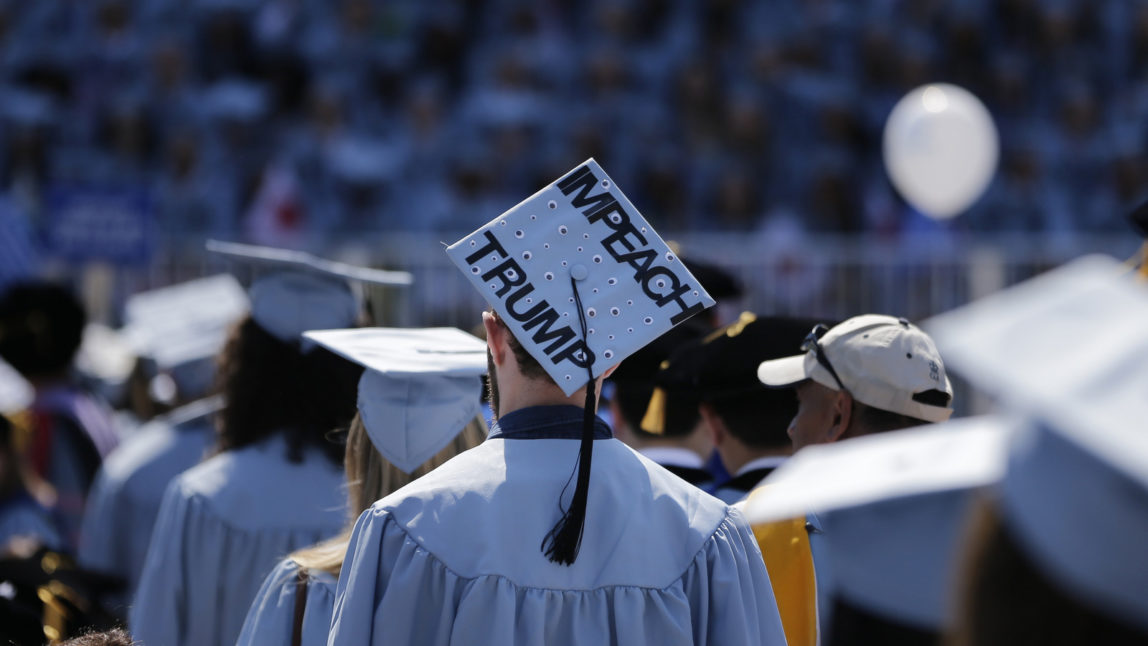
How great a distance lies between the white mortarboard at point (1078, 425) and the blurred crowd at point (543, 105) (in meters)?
10.5

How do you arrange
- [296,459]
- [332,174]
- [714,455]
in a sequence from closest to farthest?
[296,459] < [714,455] < [332,174]

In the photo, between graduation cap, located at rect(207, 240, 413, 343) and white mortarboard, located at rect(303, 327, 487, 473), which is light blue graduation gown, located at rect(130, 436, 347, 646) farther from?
white mortarboard, located at rect(303, 327, 487, 473)

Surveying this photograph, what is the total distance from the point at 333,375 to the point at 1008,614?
114 inches

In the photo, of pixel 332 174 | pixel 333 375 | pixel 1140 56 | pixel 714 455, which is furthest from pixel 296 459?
pixel 1140 56

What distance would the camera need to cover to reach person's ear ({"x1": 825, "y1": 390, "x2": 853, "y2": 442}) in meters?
3.17

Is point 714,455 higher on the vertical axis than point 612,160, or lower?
lower

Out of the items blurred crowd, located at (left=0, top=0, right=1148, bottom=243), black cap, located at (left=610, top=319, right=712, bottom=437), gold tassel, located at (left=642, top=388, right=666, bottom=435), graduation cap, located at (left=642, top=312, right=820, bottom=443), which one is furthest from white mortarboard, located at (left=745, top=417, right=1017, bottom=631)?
blurred crowd, located at (left=0, top=0, right=1148, bottom=243)

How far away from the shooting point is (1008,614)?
95 centimetres

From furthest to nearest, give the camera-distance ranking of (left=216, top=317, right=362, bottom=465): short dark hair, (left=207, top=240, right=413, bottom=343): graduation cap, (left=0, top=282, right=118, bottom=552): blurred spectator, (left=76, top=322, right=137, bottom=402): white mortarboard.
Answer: (left=76, top=322, right=137, bottom=402): white mortarboard, (left=0, top=282, right=118, bottom=552): blurred spectator, (left=207, top=240, right=413, bottom=343): graduation cap, (left=216, top=317, right=362, bottom=465): short dark hair

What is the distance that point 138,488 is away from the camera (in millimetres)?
4926

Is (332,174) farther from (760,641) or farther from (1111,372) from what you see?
(1111,372)

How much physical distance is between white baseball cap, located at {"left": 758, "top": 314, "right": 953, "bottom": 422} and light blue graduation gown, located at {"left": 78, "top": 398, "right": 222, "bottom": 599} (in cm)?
252

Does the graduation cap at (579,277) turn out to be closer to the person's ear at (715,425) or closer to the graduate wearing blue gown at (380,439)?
the graduate wearing blue gown at (380,439)

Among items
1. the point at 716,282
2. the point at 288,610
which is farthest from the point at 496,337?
the point at 716,282
